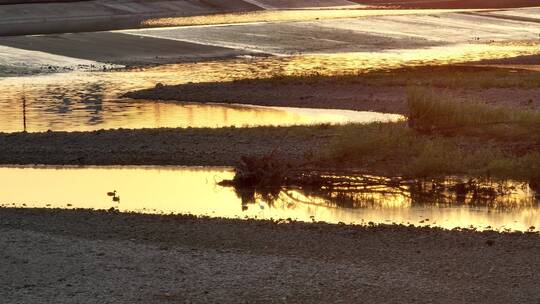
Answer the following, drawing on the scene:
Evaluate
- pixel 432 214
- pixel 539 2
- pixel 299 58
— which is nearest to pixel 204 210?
pixel 432 214

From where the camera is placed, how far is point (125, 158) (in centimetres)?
2386

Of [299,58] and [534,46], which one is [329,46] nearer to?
[299,58]

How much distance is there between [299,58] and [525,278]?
3700cm

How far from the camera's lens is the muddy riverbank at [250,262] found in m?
12.9

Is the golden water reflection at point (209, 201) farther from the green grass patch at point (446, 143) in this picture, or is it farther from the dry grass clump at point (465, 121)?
the dry grass clump at point (465, 121)

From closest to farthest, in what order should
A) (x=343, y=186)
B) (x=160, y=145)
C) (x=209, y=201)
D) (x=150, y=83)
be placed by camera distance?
(x=209, y=201), (x=343, y=186), (x=160, y=145), (x=150, y=83)

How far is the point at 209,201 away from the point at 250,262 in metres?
5.12

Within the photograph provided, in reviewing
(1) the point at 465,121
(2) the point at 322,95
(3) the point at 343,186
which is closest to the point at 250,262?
(3) the point at 343,186

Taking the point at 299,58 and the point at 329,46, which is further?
the point at 329,46

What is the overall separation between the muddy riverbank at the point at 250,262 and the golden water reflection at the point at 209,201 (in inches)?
49.1

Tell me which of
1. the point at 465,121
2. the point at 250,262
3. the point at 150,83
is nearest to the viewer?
the point at 250,262

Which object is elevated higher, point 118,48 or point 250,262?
point 250,262

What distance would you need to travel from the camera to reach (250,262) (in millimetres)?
14469

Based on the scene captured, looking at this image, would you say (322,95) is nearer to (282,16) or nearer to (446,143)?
(446,143)
